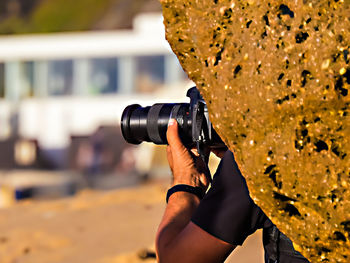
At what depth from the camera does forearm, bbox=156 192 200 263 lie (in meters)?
1.81

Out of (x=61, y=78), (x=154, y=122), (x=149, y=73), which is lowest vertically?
(x=61, y=78)

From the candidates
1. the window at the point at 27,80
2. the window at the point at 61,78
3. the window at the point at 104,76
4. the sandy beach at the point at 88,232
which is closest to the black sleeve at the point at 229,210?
the sandy beach at the point at 88,232

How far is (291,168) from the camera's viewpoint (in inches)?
63.6

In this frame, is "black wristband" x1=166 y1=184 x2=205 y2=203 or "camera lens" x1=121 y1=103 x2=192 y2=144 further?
"camera lens" x1=121 y1=103 x2=192 y2=144

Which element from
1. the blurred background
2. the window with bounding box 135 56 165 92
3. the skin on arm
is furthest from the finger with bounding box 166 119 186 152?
the window with bounding box 135 56 165 92

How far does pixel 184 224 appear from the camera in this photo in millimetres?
1865

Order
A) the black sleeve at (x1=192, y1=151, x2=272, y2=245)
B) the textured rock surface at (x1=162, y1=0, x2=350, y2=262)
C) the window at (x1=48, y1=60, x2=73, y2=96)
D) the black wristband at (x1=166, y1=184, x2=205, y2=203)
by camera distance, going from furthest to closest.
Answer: the window at (x1=48, y1=60, x2=73, y2=96) → the black wristband at (x1=166, y1=184, x2=205, y2=203) → the black sleeve at (x1=192, y1=151, x2=272, y2=245) → the textured rock surface at (x1=162, y1=0, x2=350, y2=262)

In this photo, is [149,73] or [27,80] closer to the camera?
[149,73]

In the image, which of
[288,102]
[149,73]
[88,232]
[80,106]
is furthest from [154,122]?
[80,106]

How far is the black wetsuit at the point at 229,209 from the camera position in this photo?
1.77m

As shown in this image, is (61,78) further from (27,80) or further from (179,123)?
(179,123)

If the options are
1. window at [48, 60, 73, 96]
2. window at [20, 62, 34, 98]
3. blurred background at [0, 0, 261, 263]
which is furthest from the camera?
window at [20, 62, 34, 98]

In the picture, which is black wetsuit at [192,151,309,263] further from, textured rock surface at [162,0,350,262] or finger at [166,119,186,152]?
finger at [166,119,186,152]

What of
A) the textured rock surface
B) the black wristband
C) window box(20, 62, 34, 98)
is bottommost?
window box(20, 62, 34, 98)
